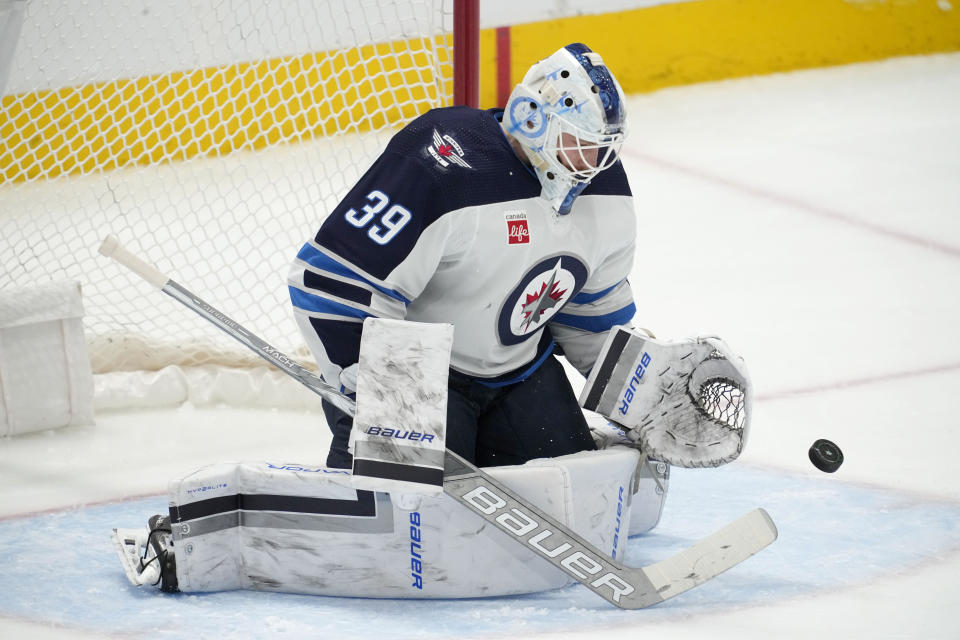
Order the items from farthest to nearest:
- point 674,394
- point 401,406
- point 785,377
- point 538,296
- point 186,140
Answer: point 186,140, point 785,377, point 674,394, point 538,296, point 401,406

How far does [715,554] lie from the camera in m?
2.40

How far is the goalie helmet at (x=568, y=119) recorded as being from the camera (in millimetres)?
2379

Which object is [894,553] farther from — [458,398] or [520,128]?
[520,128]

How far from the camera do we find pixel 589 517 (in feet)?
8.02

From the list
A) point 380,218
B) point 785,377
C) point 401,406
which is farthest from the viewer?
point 785,377

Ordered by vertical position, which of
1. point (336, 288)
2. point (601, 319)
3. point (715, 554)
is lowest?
point (715, 554)

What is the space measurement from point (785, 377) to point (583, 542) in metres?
1.38

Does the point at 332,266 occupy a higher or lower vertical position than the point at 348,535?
higher

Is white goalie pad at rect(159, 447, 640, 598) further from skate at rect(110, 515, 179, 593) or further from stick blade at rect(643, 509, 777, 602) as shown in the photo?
stick blade at rect(643, 509, 777, 602)

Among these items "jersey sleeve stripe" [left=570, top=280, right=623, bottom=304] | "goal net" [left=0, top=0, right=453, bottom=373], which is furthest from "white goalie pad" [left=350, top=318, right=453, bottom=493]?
"goal net" [left=0, top=0, right=453, bottom=373]

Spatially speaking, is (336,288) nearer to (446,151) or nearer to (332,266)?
(332,266)

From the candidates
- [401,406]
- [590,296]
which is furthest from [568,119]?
[401,406]

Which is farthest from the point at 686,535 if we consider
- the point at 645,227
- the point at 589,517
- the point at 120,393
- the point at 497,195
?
the point at 645,227

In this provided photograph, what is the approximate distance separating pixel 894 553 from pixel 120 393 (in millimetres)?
1794
